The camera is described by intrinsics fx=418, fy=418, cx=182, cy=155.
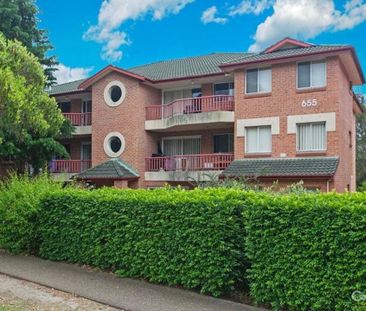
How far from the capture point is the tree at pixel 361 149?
4012cm

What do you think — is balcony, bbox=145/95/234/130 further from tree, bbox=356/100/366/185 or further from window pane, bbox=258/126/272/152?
tree, bbox=356/100/366/185

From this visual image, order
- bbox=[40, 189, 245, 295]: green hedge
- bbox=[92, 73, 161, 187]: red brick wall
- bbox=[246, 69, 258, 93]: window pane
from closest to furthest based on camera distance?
1. bbox=[40, 189, 245, 295]: green hedge
2. bbox=[246, 69, 258, 93]: window pane
3. bbox=[92, 73, 161, 187]: red brick wall

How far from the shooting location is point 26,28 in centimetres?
2372

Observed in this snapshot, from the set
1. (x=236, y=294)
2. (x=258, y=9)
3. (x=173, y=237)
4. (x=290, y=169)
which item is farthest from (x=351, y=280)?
(x=258, y=9)

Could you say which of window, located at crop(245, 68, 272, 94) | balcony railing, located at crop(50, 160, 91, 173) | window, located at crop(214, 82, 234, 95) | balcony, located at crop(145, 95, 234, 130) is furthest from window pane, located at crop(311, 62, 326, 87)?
balcony railing, located at crop(50, 160, 91, 173)

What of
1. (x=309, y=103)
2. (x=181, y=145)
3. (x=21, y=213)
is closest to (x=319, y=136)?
(x=309, y=103)

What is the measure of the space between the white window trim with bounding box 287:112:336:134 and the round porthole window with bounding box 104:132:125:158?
10.2 metres

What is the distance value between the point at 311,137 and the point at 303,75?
3027 millimetres

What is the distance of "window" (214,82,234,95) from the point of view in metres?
23.8

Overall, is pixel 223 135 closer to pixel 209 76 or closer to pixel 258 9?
pixel 209 76

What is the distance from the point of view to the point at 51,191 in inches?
424

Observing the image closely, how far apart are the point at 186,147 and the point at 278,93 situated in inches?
288

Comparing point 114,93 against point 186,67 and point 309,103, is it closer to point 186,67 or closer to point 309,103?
point 186,67

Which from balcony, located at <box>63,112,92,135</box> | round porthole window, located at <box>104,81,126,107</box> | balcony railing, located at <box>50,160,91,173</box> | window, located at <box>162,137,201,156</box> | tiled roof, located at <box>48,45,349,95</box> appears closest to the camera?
tiled roof, located at <box>48,45,349,95</box>
